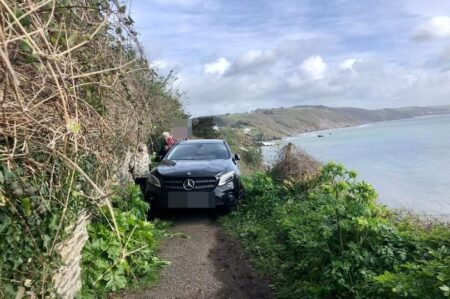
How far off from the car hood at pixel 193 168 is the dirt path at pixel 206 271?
3.57 feet

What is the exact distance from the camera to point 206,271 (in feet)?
19.9

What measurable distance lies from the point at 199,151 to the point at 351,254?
19.0ft

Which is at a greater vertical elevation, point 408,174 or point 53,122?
point 53,122

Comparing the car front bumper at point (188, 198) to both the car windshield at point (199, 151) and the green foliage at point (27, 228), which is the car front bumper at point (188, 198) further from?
the green foliage at point (27, 228)

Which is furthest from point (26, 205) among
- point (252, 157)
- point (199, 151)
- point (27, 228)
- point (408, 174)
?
point (252, 157)

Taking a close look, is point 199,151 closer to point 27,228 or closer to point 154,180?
point 154,180

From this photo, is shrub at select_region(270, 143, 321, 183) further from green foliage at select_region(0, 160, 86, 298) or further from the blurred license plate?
green foliage at select_region(0, 160, 86, 298)

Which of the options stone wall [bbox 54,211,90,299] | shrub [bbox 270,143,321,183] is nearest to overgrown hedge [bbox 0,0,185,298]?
A: stone wall [bbox 54,211,90,299]


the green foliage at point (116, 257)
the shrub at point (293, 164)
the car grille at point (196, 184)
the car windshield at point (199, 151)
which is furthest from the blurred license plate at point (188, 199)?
the shrub at point (293, 164)

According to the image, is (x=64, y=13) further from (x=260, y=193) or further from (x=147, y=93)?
(x=260, y=193)

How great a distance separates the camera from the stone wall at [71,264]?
150 inches

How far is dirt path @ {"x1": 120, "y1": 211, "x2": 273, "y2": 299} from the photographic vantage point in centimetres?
532

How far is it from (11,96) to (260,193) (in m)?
7.78

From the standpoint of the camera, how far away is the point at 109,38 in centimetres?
348
